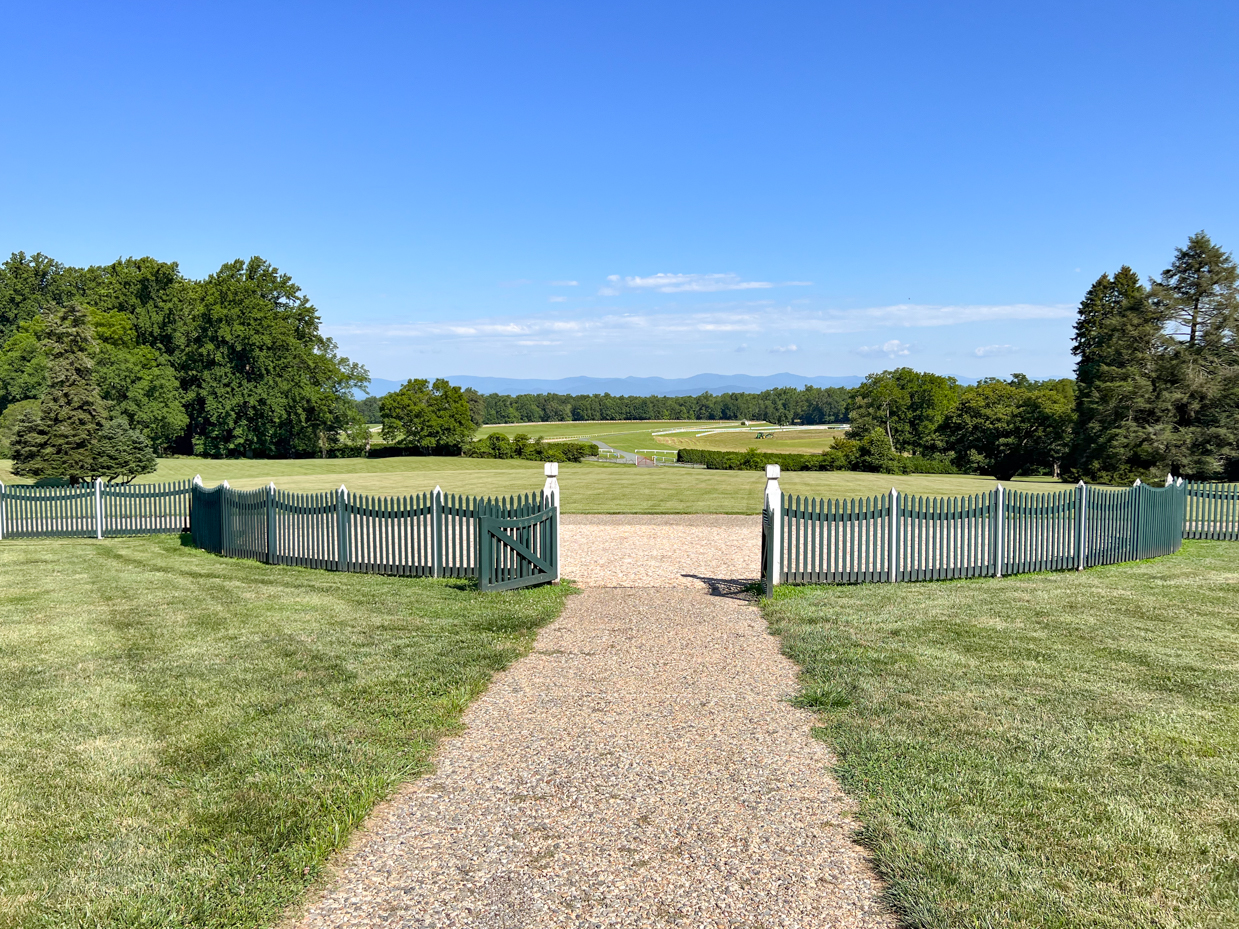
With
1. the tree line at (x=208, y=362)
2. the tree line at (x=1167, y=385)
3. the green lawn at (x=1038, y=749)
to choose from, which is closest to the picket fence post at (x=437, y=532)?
the green lawn at (x=1038, y=749)

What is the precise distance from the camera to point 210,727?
6.70m

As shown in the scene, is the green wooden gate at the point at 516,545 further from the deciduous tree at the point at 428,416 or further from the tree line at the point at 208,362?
the deciduous tree at the point at 428,416

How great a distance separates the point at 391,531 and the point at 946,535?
988 cm

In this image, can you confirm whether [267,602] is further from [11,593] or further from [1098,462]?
[1098,462]

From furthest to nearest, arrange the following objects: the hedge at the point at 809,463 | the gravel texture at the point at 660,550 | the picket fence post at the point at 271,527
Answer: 1. the hedge at the point at 809,463
2. the picket fence post at the point at 271,527
3. the gravel texture at the point at 660,550

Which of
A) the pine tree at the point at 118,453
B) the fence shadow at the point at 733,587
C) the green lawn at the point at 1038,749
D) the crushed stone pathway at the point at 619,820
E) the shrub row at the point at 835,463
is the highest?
the pine tree at the point at 118,453

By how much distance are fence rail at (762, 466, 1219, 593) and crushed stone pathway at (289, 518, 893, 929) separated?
16.7 ft

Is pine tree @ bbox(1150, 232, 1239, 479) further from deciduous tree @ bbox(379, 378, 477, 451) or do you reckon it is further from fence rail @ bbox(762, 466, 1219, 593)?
deciduous tree @ bbox(379, 378, 477, 451)

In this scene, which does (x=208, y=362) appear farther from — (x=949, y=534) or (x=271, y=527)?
(x=949, y=534)

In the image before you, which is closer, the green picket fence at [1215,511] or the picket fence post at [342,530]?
the picket fence post at [342,530]

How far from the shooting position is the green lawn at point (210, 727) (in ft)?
14.6

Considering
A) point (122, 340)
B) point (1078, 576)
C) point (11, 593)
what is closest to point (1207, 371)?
point (1078, 576)

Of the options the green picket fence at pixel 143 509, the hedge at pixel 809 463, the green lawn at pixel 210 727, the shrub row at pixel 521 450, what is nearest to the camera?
the green lawn at pixel 210 727

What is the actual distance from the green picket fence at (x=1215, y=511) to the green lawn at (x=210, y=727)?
16646mm
